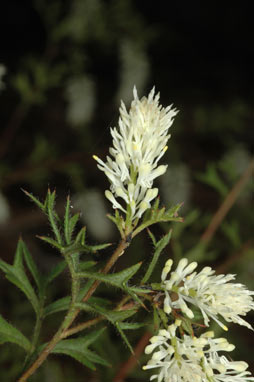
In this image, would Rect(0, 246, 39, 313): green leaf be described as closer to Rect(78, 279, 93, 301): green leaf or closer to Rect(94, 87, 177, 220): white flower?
Rect(78, 279, 93, 301): green leaf

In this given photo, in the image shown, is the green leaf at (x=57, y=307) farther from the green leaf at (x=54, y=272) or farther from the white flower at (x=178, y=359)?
the white flower at (x=178, y=359)

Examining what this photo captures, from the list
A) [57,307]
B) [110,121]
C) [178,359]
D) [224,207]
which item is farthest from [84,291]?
[110,121]

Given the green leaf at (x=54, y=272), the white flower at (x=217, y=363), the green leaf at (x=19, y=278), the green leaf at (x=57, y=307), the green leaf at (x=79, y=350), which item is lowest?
the white flower at (x=217, y=363)

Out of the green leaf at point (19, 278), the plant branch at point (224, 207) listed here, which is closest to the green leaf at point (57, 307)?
the green leaf at point (19, 278)

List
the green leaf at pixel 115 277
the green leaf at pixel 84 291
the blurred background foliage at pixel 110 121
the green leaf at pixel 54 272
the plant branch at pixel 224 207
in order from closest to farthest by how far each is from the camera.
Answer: the green leaf at pixel 115 277, the green leaf at pixel 84 291, the green leaf at pixel 54 272, the plant branch at pixel 224 207, the blurred background foliage at pixel 110 121

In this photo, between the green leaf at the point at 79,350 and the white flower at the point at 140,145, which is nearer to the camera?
the white flower at the point at 140,145

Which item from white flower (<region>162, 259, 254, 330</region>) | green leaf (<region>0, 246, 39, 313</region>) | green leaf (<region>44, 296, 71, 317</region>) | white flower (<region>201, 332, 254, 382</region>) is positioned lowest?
white flower (<region>201, 332, 254, 382</region>)

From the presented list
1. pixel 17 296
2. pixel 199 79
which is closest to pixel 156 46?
pixel 199 79

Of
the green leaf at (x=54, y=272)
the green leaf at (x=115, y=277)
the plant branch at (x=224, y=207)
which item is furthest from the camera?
the plant branch at (x=224, y=207)

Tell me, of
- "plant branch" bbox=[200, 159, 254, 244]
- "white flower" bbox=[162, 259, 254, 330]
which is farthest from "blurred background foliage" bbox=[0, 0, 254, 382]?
"white flower" bbox=[162, 259, 254, 330]
